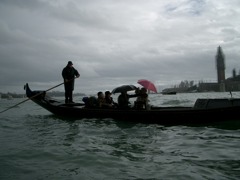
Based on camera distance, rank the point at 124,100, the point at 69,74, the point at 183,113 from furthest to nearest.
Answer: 1. the point at 69,74
2. the point at 124,100
3. the point at 183,113

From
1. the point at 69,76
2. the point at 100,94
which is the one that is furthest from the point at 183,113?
the point at 69,76

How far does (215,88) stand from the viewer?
533ft

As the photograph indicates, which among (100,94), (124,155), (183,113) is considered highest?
(100,94)

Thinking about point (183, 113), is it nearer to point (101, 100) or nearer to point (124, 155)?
point (101, 100)

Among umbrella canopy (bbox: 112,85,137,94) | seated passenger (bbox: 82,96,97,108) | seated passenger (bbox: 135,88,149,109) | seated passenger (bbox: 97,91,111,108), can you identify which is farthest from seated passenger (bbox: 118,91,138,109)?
seated passenger (bbox: 82,96,97,108)

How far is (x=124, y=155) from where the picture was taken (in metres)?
5.66

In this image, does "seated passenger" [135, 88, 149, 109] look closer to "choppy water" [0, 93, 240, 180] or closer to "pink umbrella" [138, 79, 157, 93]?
"pink umbrella" [138, 79, 157, 93]

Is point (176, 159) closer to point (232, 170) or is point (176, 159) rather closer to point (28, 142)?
point (232, 170)

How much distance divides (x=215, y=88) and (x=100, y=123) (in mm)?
162713

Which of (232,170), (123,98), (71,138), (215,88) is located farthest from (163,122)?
(215,88)

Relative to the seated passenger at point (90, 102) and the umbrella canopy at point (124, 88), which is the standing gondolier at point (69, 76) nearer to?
the seated passenger at point (90, 102)

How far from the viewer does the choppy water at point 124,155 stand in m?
4.52

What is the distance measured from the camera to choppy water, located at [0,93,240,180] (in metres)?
4.52

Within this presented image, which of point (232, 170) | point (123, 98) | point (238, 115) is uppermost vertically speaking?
point (123, 98)
